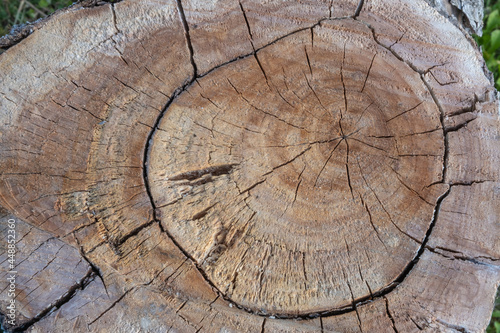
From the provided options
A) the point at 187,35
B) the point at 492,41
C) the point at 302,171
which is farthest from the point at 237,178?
the point at 492,41

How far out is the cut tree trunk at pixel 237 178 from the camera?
4.41 ft

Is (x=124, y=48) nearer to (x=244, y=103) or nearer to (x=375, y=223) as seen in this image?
(x=244, y=103)

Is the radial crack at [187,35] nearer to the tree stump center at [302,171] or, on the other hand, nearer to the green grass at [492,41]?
the tree stump center at [302,171]

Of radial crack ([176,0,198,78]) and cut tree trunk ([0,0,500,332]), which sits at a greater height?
radial crack ([176,0,198,78])

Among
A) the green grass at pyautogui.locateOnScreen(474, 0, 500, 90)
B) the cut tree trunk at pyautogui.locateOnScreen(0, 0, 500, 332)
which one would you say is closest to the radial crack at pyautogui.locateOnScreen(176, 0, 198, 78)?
the cut tree trunk at pyautogui.locateOnScreen(0, 0, 500, 332)

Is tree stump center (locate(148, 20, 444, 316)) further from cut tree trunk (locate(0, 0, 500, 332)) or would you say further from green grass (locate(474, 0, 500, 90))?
green grass (locate(474, 0, 500, 90))

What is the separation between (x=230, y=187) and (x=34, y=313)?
0.85 metres

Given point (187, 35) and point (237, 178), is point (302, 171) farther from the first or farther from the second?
point (187, 35)

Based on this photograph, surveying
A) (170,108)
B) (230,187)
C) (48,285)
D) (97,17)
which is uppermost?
(97,17)

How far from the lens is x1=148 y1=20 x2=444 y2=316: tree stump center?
1.36m

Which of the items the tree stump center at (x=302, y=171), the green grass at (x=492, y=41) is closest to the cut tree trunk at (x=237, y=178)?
the tree stump center at (x=302, y=171)

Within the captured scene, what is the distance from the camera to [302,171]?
140cm

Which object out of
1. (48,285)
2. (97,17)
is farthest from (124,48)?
(48,285)

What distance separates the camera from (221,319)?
133 centimetres
